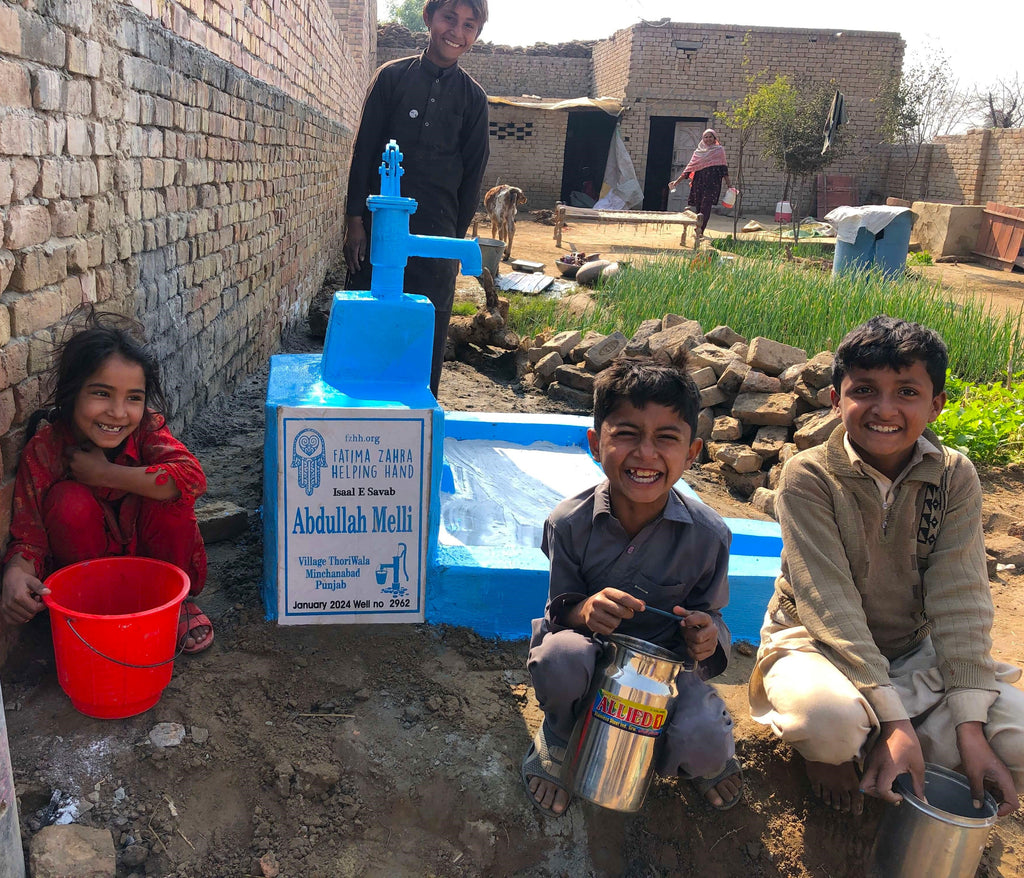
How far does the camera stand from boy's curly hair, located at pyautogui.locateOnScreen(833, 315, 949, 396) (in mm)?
1967

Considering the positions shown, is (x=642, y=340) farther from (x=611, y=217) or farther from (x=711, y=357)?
(x=611, y=217)

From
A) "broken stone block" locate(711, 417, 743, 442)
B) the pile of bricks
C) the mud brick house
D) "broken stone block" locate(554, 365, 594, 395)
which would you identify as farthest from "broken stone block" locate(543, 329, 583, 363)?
the mud brick house

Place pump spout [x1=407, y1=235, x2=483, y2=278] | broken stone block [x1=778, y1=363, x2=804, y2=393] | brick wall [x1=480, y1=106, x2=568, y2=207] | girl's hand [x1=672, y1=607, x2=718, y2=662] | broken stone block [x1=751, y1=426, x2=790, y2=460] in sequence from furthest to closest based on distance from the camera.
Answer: brick wall [x1=480, y1=106, x2=568, y2=207] → broken stone block [x1=778, y1=363, x2=804, y2=393] → broken stone block [x1=751, y1=426, x2=790, y2=460] → pump spout [x1=407, y1=235, x2=483, y2=278] → girl's hand [x1=672, y1=607, x2=718, y2=662]

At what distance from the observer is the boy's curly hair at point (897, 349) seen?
6.45 ft

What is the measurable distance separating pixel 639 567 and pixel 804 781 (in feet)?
2.42

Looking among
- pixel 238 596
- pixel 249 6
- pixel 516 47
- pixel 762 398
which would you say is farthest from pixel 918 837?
pixel 516 47

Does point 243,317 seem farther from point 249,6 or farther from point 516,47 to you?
point 516,47

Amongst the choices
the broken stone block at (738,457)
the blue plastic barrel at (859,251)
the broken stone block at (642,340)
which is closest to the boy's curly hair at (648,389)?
the broken stone block at (738,457)

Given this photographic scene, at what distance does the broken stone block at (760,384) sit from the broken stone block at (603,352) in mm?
1077

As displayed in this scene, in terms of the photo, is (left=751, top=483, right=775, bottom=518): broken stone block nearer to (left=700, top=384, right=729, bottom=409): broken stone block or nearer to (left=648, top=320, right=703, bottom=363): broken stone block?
(left=700, top=384, right=729, bottom=409): broken stone block

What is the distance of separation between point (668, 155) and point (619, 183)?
82.8 inches

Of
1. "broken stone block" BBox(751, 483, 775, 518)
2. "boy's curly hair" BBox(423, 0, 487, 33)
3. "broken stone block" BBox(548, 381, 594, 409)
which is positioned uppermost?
"boy's curly hair" BBox(423, 0, 487, 33)

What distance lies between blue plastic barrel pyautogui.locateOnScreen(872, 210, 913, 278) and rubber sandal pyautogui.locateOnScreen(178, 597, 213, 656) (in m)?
9.95

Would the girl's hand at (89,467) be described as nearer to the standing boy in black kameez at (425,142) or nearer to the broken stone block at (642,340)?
the standing boy in black kameez at (425,142)
